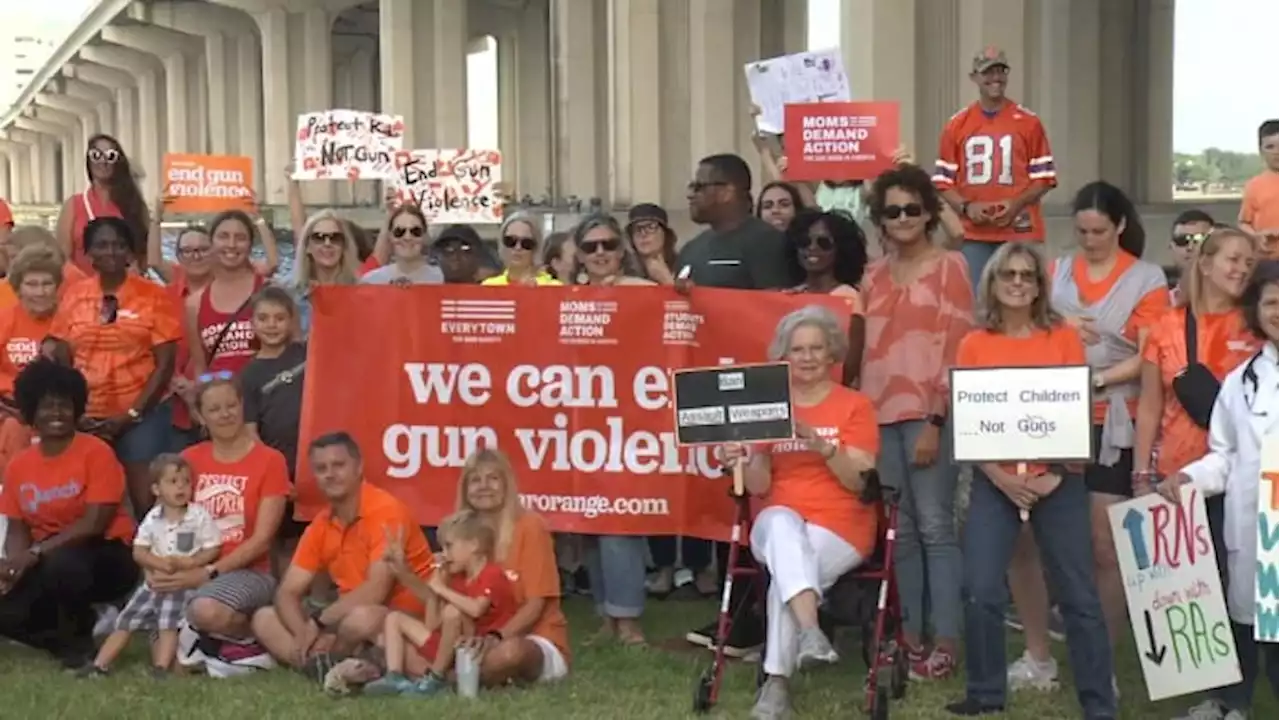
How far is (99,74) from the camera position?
98.1 m

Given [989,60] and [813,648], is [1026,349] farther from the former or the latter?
[989,60]

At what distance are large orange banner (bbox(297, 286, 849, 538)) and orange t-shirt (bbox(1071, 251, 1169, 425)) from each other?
1488mm

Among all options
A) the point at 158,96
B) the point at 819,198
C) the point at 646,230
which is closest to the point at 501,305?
the point at 646,230

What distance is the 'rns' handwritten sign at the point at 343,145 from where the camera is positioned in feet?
48.2

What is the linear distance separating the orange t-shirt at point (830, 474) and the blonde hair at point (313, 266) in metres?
3.06

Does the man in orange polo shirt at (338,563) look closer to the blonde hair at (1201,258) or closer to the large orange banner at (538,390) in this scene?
the large orange banner at (538,390)

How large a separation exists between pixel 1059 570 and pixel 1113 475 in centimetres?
105

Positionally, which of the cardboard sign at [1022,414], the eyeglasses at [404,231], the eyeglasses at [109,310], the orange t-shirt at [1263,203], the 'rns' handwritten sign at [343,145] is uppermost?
the 'rns' handwritten sign at [343,145]

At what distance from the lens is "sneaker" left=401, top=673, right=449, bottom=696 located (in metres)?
7.39

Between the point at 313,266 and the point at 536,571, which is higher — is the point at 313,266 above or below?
above

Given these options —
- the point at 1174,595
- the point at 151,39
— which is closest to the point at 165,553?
the point at 1174,595

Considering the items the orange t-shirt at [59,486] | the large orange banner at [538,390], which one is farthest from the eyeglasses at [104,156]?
the orange t-shirt at [59,486]

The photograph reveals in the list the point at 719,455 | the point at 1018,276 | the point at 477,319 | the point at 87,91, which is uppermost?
the point at 87,91

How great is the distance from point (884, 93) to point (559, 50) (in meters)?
23.9
